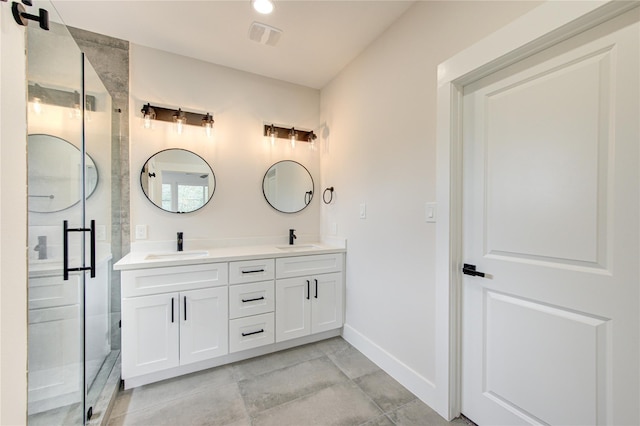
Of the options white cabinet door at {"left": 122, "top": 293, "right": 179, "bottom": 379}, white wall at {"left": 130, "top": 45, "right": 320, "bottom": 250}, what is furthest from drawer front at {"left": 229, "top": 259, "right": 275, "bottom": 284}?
white wall at {"left": 130, "top": 45, "right": 320, "bottom": 250}

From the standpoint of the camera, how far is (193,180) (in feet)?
8.07

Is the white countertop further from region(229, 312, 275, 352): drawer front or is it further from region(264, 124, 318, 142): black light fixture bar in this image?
region(264, 124, 318, 142): black light fixture bar

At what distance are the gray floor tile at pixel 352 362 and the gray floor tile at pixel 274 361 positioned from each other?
0.55ft

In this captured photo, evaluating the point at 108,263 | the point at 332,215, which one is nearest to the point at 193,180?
the point at 108,263

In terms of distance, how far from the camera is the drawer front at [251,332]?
2105 mm

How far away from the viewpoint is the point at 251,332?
2170mm

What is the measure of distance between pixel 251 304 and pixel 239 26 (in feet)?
7.34

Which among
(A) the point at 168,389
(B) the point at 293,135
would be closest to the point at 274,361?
(A) the point at 168,389

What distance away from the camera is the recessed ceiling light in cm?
173

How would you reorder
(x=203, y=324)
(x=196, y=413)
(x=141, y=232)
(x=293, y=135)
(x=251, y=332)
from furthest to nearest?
(x=293, y=135)
(x=141, y=232)
(x=251, y=332)
(x=203, y=324)
(x=196, y=413)

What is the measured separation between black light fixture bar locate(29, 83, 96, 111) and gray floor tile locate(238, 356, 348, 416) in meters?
1.96

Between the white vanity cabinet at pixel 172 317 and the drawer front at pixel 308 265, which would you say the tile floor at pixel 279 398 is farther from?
the drawer front at pixel 308 265

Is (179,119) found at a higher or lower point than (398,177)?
higher

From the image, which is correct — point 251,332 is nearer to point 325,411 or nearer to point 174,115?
point 325,411
